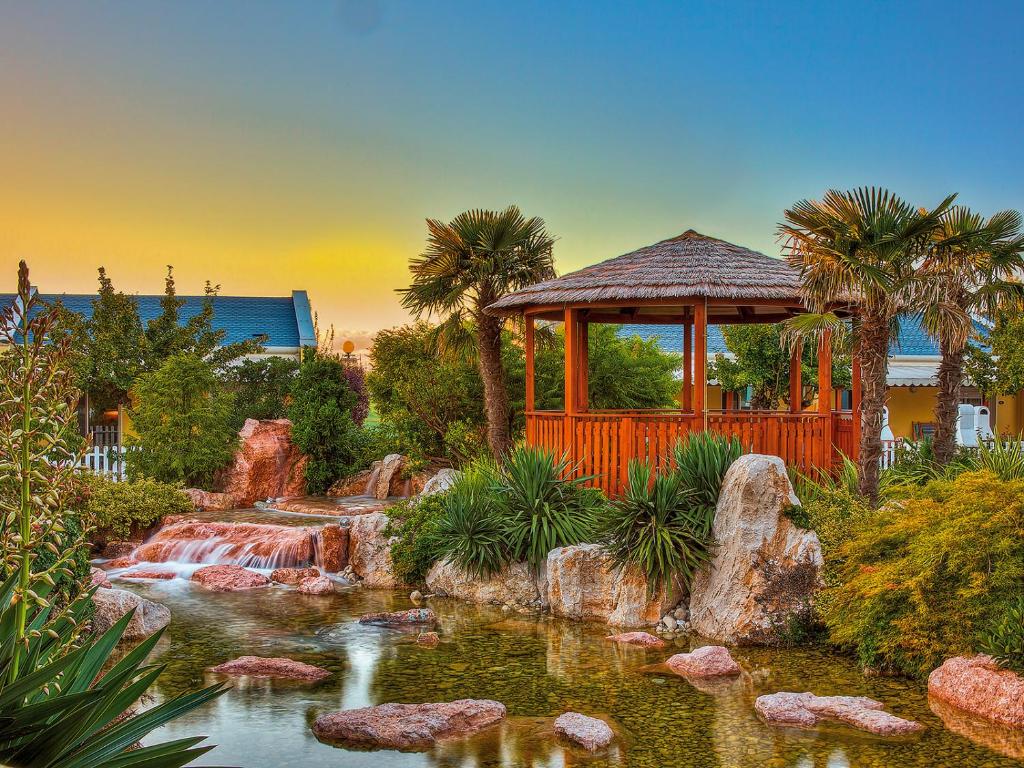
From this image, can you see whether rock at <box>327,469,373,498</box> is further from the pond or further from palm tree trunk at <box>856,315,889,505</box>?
palm tree trunk at <box>856,315,889,505</box>

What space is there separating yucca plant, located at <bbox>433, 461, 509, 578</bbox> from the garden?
44mm

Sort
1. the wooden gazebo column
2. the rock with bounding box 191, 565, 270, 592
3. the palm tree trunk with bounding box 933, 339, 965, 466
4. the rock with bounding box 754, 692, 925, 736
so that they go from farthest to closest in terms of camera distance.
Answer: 1. the wooden gazebo column
2. the rock with bounding box 191, 565, 270, 592
3. the palm tree trunk with bounding box 933, 339, 965, 466
4. the rock with bounding box 754, 692, 925, 736

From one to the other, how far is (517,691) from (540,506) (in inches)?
170

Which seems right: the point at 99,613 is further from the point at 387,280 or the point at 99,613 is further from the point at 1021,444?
the point at 387,280

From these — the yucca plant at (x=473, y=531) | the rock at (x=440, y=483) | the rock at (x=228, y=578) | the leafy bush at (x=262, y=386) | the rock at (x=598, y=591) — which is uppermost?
the leafy bush at (x=262, y=386)

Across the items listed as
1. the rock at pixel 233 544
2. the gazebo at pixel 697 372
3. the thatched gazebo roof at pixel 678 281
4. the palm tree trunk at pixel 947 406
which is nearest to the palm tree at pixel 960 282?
the palm tree trunk at pixel 947 406

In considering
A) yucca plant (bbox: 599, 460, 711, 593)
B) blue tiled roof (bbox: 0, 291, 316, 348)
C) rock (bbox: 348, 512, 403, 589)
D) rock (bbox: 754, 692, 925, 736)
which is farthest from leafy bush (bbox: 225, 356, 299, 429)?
rock (bbox: 754, 692, 925, 736)

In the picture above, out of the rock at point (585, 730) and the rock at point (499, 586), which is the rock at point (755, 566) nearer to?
the rock at point (499, 586)

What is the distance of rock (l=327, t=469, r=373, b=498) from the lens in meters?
22.7

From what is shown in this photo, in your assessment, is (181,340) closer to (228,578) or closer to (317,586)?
(228,578)

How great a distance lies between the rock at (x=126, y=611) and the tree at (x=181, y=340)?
12.6 metres

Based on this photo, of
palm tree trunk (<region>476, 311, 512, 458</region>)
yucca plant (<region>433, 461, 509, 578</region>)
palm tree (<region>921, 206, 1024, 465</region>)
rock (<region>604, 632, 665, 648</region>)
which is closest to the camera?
rock (<region>604, 632, 665, 648</region>)

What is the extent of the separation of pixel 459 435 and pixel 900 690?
Answer: 1218 centimetres

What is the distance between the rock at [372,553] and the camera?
14.8m
